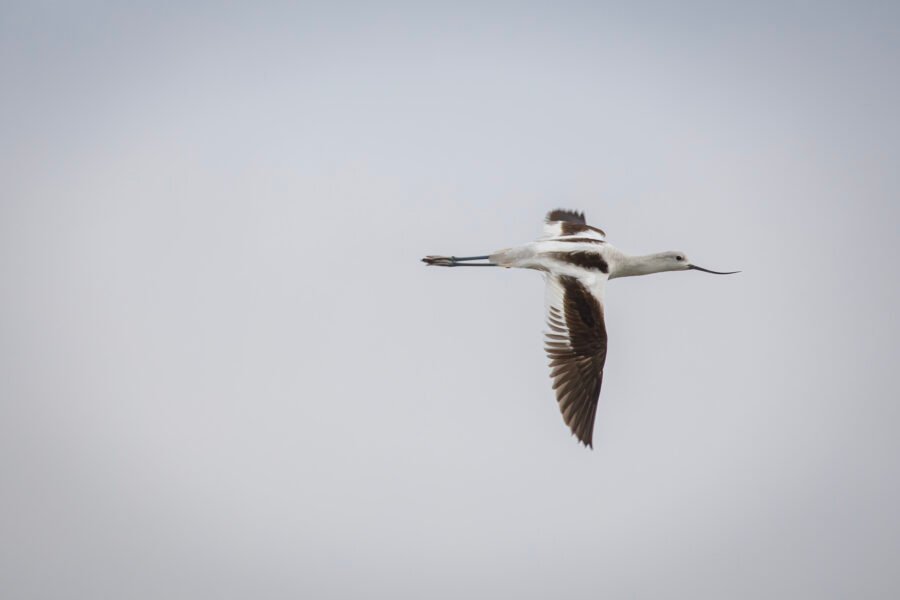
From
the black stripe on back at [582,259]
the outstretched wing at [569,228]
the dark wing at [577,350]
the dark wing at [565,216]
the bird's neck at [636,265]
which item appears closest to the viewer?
the dark wing at [577,350]

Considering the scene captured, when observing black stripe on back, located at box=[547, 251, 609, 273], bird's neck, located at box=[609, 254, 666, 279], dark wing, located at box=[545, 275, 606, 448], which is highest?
bird's neck, located at box=[609, 254, 666, 279]

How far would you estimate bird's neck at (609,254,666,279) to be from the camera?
17.9 m

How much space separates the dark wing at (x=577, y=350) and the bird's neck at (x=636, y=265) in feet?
3.64

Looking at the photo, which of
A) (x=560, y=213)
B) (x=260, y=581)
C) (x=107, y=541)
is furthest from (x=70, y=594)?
(x=560, y=213)

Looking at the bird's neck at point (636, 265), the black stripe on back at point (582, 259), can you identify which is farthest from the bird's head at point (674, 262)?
the black stripe on back at point (582, 259)

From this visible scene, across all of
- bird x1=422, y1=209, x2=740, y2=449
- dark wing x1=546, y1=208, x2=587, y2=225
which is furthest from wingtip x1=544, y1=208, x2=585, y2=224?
bird x1=422, y1=209, x2=740, y2=449

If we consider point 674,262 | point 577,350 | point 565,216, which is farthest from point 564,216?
point 577,350

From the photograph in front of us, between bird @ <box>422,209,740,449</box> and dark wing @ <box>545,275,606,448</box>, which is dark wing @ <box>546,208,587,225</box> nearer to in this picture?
bird @ <box>422,209,740,449</box>

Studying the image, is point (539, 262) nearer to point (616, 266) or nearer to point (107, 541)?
point (616, 266)

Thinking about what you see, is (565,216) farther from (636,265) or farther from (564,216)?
(636,265)

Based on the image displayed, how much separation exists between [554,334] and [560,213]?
5.12 metres

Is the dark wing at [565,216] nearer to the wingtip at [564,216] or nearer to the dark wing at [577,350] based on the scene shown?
the wingtip at [564,216]

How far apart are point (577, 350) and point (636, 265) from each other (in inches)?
95.7

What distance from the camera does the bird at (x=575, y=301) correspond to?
16.3m
